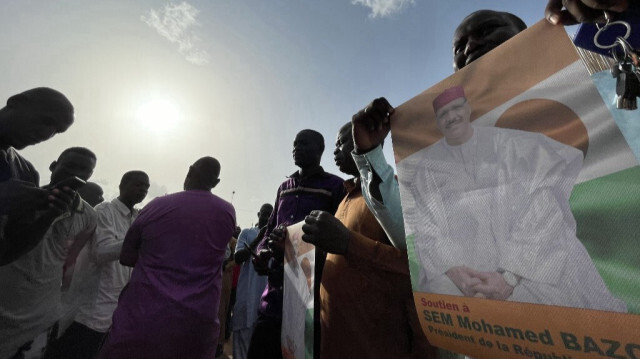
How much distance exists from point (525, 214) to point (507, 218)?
5 cm

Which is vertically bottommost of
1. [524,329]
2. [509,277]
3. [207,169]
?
[524,329]

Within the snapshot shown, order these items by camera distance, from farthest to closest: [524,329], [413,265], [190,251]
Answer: [190,251] → [413,265] → [524,329]

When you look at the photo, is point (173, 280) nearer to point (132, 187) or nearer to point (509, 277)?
point (132, 187)

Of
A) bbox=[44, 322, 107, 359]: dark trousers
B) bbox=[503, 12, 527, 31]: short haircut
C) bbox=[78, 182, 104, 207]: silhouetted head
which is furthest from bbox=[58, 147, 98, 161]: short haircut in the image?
bbox=[503, 12, 527, 31]: short haircut

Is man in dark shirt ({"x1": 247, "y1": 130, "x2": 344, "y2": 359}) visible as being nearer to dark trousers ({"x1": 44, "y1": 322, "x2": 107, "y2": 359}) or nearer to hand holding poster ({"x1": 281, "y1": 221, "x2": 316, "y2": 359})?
hand holding poster ({"x1": 281, "y1": 221, "x2": 316, "y2": 359})

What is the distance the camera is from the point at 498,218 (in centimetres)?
92

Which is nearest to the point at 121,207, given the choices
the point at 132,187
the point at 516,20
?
the point at 132,187

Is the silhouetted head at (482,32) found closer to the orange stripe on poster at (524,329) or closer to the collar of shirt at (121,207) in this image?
the orange stripe on poster at (524,329)

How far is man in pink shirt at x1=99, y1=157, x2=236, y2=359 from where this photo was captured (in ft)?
7.04

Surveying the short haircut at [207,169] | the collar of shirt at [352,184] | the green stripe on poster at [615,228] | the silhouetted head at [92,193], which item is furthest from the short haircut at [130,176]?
the green stripe on poster at [615,228]

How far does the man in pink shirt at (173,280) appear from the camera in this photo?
2146 mm

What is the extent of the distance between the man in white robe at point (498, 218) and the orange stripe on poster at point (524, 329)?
3 centimetres

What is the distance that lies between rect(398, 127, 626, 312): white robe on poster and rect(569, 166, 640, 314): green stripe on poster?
2cm

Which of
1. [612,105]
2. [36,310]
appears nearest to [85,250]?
[36,310]
